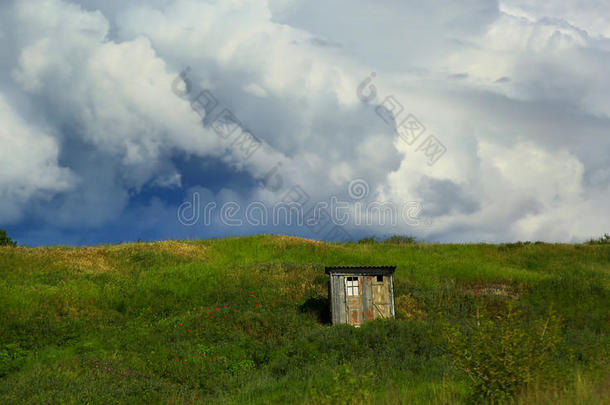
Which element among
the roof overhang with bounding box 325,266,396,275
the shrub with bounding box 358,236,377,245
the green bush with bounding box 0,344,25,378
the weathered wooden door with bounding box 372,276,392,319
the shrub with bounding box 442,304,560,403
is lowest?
the green bush with bounding box 0,344,25,378

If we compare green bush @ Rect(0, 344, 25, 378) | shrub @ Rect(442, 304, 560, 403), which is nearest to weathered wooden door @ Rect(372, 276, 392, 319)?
shrub @ Rect(442, 304, 560, 403)

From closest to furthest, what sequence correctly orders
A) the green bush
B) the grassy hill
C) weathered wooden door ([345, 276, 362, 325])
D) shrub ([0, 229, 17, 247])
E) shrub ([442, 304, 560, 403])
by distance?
shrub ([442, 304, 560, 403])
the grassy hill
the green bush
weathered wooden door ([345, 276, 362, 325])
shrub ([0, 229, 17, 247])

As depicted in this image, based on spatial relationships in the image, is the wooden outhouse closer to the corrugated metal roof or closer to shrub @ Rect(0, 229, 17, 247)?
the corrugated metal roof

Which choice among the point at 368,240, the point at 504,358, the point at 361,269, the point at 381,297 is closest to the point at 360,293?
the point at 381,297

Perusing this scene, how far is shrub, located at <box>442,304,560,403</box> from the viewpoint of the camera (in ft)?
27.9

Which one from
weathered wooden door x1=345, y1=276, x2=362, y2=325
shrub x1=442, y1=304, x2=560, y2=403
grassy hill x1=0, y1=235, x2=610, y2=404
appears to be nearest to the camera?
shrub x1=442, y1=304, x2=560, y2=403

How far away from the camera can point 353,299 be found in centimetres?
2305

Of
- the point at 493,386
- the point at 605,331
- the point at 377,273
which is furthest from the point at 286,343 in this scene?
the point at 605,331

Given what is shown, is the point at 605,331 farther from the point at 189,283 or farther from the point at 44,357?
the point at 44,357

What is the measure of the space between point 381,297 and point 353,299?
143cm

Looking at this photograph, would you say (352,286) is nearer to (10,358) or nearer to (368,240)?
(10,358)

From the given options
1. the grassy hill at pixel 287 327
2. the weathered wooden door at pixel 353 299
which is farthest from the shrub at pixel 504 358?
the weathered wooden door at pixel 353 299

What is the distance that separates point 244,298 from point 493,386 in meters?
19.5

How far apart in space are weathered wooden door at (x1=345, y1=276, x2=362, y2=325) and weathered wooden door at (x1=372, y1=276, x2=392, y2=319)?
76cm
